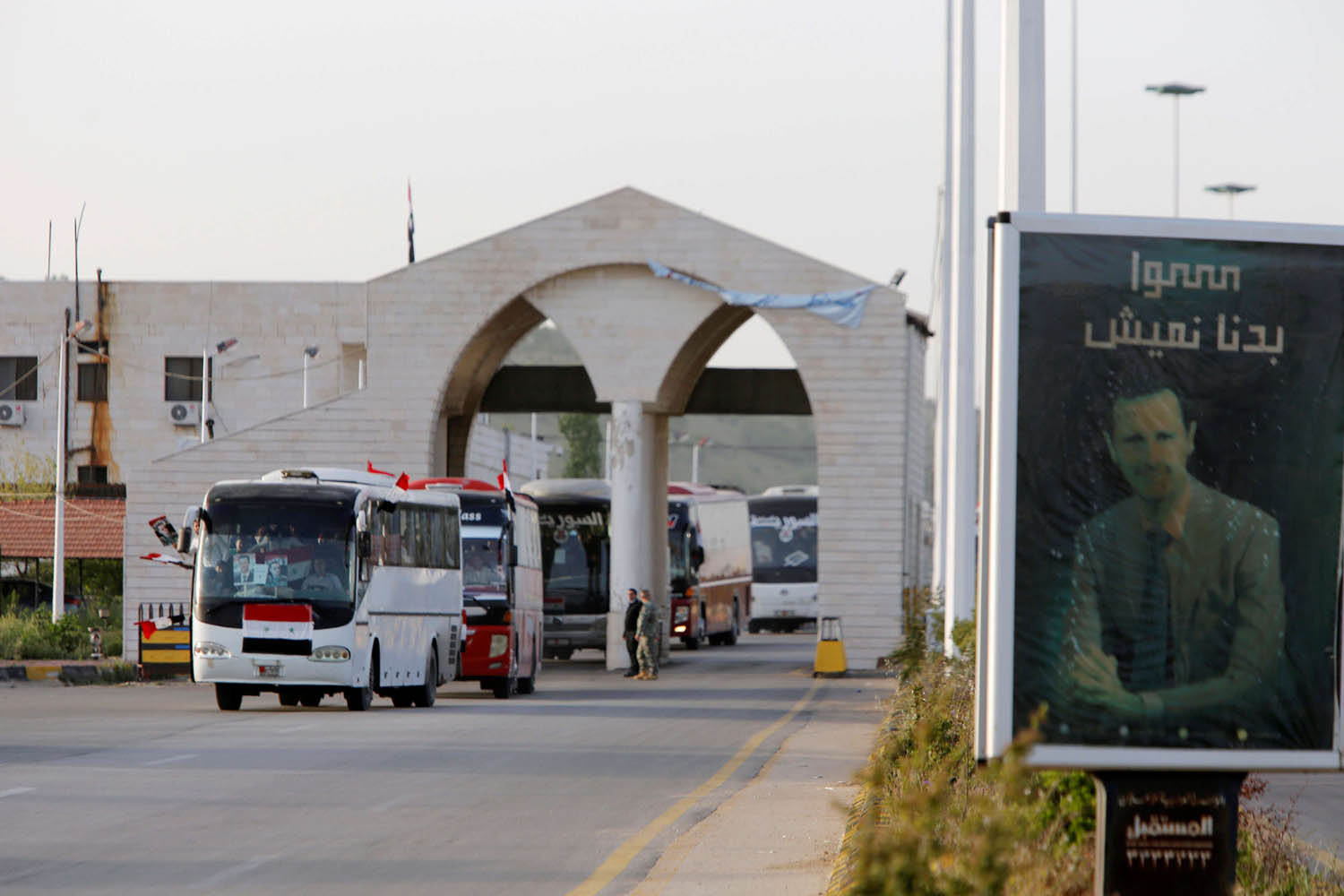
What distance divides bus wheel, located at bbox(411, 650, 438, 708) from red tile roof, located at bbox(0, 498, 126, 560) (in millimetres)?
24768

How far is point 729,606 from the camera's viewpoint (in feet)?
190

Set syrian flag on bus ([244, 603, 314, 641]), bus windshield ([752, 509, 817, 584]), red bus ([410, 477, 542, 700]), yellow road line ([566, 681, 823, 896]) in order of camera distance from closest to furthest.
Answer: yellow road line ([566, 681, 823, 896])
syrian flag on bus ([244, 603, 314, 641])
red bus ([410, 477, 542, 700])
bus windshield ([752, 509, 817, 584])

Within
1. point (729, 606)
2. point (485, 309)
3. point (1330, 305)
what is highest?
point (485, 309)

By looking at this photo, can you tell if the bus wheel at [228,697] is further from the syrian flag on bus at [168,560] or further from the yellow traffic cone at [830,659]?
the yellow traffic cone at [830,659]

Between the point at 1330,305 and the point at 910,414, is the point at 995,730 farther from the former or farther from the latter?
the point at 910,414

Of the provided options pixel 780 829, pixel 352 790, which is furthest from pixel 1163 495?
pixel 352 790

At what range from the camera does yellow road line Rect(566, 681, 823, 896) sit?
1015 centimetres

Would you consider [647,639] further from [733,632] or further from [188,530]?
[733,632]

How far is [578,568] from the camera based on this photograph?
142ft

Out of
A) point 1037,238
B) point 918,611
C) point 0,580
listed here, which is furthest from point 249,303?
point 1037,238

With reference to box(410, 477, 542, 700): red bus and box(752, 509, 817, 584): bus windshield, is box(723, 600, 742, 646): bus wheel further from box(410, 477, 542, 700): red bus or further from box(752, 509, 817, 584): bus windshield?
box(410, 477, 542, 700): red bus

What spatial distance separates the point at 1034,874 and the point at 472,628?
936 inches

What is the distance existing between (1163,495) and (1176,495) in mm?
45

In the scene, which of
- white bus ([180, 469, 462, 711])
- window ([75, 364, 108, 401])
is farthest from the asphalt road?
window ([75, 364, 108, 401])
